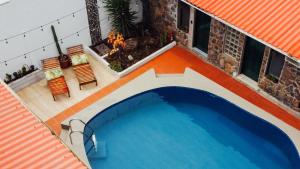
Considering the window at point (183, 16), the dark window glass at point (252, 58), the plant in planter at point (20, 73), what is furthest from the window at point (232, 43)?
the plant in planter at point (20, 73)

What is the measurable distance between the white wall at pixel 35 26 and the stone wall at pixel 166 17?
2981mm

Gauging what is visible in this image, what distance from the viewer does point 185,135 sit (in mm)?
18391

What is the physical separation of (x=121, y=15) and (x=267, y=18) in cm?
817

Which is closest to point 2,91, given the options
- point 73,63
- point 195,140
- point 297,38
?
point 73,63

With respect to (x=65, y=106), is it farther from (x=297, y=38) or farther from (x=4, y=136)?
(x=297, y=38)

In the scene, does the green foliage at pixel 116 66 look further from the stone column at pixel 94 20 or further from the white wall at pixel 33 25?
the white wall at pixel 33 25

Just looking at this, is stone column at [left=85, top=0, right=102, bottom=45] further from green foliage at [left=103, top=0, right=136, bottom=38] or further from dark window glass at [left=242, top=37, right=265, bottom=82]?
dark window glass at [left=242, top=37, right=265, bottom=82]

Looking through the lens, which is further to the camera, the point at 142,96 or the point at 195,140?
the point at 142,96

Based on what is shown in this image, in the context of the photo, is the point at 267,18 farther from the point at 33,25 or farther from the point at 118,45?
the point at 33,25

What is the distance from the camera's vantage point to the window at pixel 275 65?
58.3ft

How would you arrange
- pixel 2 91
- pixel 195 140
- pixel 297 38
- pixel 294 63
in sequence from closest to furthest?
pixel 2 91 < pixel 297 38 < pixel 294 63 < pixel 195 140

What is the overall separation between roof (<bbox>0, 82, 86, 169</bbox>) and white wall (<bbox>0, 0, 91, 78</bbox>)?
261 inches

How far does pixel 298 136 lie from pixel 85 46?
1180 cm

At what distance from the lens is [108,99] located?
1948 centimetres
